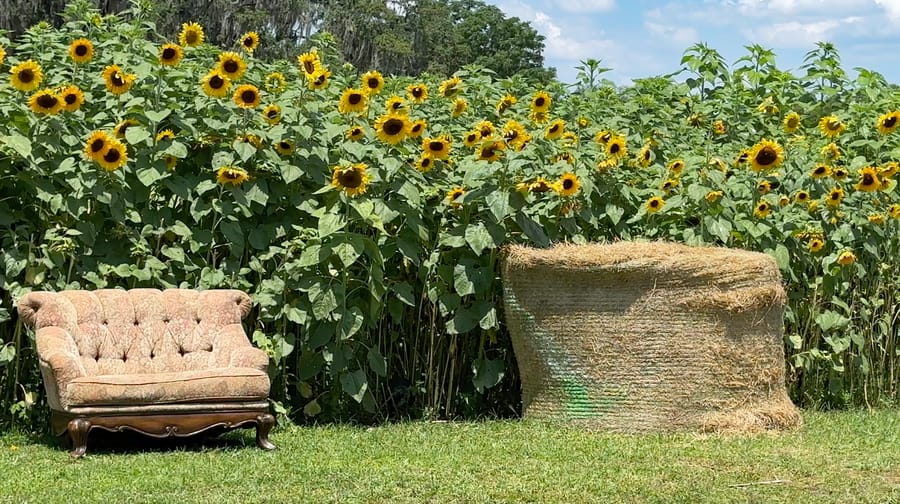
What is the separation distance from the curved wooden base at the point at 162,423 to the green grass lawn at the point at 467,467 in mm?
85

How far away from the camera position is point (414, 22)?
33875mm

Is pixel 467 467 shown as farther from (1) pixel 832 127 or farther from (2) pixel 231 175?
(1) pixel 832 127

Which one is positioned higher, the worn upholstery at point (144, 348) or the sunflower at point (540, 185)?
the sunflower at point (540, 185)

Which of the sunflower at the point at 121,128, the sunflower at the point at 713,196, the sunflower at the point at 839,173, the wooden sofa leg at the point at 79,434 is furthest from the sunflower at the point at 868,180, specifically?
the wooden sofa leg at the point at 79,434

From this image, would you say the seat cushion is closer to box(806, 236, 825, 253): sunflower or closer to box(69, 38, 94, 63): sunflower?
box(69, 38, 94, 63): sunflower

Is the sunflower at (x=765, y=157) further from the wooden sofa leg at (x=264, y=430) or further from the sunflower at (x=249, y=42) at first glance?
the wooden sofa leg at (x=264, y=430)

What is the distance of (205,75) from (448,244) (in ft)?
4.58

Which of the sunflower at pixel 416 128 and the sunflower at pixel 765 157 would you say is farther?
A: the sunflower at pixel 765 157

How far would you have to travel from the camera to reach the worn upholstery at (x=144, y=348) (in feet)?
15.8

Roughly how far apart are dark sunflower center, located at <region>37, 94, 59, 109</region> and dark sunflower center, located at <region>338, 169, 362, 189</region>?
1.23m

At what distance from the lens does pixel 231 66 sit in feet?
18.5

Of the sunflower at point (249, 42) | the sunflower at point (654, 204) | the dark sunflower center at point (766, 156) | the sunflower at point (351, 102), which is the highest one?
the sunflower at point (249, 42)

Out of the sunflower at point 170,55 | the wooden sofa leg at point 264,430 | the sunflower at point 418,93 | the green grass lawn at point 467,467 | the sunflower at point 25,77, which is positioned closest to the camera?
the green grass lawn at point 467,467

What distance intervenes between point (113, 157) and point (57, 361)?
96 cm
